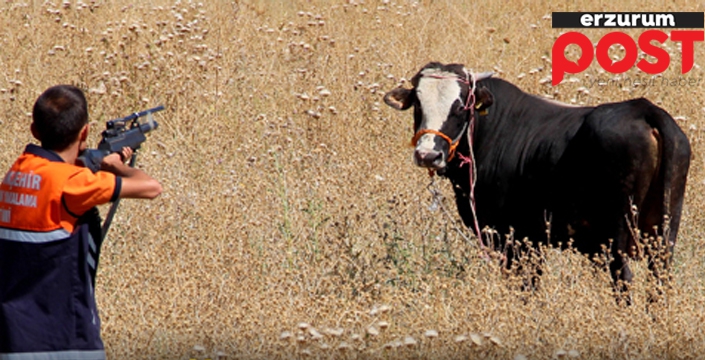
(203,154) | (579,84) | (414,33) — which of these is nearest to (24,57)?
(203,154)

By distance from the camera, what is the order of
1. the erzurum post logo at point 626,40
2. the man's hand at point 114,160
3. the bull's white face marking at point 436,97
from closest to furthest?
the man's hand at point 114,160 → the bull's white face marking at point 436,97 → the erzurum post logo at point 626,40

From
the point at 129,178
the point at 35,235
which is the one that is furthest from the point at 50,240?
the point at 129,178

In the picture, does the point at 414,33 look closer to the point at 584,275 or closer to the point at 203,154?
the point at 203,154

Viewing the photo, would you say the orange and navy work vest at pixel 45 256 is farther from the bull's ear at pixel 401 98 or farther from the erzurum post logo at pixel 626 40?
the erzurum post logo at pixel 626 40

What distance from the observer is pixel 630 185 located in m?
5.50

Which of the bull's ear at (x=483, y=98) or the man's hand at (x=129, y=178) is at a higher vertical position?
the man's hand at (x=129, y=178)

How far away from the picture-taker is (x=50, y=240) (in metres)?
3.85

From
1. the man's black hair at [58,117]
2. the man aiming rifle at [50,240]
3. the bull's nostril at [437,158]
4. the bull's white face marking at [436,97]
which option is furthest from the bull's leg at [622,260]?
the man's black hair at [58,117]

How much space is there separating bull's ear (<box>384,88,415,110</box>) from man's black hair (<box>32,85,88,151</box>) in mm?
2720

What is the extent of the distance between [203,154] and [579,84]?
3607 mm

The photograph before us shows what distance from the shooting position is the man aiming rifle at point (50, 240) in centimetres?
384

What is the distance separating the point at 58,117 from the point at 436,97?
105 inches

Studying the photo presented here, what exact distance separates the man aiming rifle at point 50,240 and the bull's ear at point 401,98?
268 cm

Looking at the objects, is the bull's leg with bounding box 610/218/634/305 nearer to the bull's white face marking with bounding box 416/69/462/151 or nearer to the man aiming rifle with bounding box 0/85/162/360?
the bull's white face marking with bounding box 416/69/462/151
